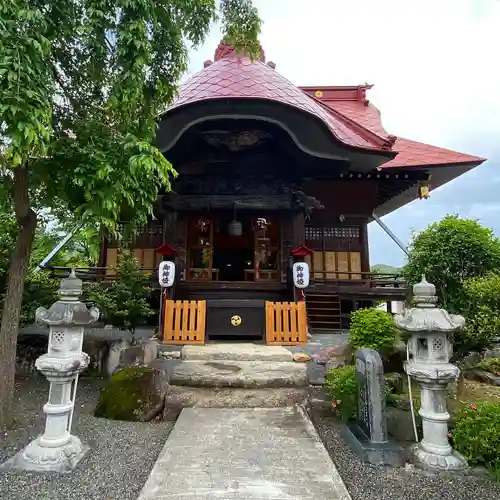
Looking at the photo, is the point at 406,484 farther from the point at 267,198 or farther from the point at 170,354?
the point at 267,198

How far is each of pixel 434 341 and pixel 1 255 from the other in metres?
6.69

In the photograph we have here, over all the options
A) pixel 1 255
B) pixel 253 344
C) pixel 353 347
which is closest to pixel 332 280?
pixel 253 344

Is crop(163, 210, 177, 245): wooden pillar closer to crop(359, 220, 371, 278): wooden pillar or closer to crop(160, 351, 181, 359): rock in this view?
crop(160, 351, 181, 359): rock

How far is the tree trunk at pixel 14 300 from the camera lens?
13.0 ft

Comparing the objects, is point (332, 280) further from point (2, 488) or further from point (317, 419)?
point (2, 488)

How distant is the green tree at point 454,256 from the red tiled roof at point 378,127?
5.54 metres

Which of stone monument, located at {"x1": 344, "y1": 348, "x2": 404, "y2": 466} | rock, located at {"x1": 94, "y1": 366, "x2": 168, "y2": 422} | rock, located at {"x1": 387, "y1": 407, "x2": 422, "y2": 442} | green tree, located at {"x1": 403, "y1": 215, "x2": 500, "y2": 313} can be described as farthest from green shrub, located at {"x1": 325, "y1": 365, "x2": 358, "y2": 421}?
rock, located at {"x1": 94, "y1": 366, "x2": 168, "y2": 422}

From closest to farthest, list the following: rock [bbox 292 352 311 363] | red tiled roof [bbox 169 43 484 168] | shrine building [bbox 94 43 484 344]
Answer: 1. rock [bbox 292 352 311 363]
2. shrine building [bbox 94 43 484 344]
3. red tiled roof [bbox 169 43 484 168]

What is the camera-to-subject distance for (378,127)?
13.1 meters

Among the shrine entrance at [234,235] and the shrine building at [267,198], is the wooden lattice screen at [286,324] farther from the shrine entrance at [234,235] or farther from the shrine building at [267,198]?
the shrine entrance at [234,235]

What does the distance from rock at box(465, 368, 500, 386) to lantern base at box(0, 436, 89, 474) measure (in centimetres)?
605

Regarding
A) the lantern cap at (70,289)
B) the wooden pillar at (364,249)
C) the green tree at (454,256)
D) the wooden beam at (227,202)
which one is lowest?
the lantern cap at (70,289)

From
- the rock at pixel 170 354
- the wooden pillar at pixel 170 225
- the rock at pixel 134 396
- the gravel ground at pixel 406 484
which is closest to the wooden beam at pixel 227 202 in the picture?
the wooden pillar at pixel 170 225

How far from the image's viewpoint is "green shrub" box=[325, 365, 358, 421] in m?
4.12
